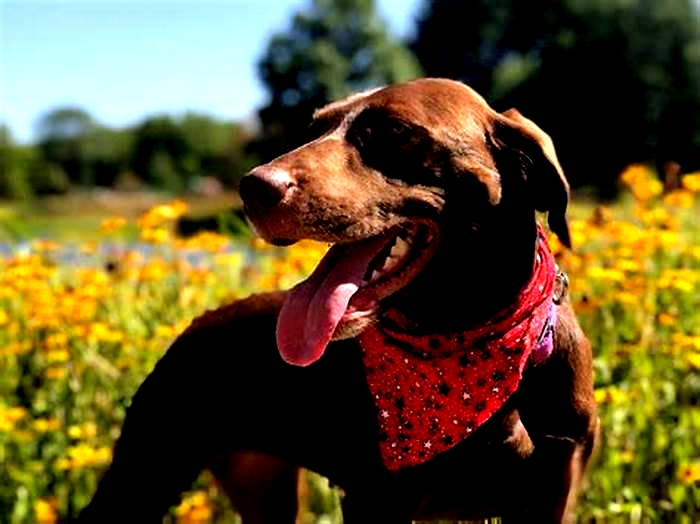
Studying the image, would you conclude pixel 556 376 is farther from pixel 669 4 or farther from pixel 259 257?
pixel 669 4

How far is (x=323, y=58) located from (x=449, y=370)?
4533 cm

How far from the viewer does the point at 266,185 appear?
240 centimetres

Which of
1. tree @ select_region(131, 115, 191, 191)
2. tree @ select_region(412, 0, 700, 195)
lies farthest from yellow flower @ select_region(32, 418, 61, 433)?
tree @ select_region(131, 115, 191, 191)

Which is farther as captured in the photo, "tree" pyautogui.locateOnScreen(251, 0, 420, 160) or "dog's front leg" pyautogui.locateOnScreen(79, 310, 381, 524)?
"tree" pyautogui.locateOnScreen(251, 0, 420, 160)

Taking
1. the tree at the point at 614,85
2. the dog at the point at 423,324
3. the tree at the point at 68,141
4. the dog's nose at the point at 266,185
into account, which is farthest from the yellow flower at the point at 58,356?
the tree at the point at 68,141

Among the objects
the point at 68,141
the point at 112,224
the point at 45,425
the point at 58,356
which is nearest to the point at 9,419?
the point at 45,425

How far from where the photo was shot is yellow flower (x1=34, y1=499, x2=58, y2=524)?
4066 mm

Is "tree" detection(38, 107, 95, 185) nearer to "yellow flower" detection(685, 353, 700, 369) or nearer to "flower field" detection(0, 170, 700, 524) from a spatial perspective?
"flower field" detection(0, 170, 700, 524)

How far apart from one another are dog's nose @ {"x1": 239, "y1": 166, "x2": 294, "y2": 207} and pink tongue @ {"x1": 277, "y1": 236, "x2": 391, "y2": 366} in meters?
0.28

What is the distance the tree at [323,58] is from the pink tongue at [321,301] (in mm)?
45088

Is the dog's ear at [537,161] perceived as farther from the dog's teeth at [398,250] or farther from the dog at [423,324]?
the dog's teeth at [398,250]

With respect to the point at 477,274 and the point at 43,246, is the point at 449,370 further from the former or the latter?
the point at 43,246

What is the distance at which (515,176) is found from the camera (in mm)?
2727

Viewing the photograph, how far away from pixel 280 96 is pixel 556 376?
154 ft
